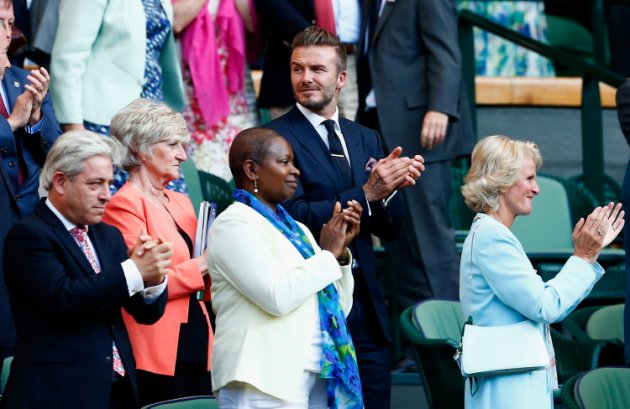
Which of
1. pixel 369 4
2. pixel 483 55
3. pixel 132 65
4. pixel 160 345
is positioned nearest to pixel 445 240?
pixel 369 4

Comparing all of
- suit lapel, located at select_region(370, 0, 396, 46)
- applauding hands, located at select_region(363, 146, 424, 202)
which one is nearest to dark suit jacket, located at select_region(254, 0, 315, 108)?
suit lapel, located at select_region(370, 0, 396, 46)

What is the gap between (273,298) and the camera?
4586mm

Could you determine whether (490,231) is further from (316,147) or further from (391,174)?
(316,147)

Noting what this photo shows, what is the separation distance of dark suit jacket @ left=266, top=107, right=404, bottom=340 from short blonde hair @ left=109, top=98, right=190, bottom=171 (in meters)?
0.41

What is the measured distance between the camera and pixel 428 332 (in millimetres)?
5875

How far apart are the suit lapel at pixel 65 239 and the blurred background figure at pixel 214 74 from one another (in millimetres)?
2745

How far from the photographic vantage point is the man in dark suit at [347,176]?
550 cm

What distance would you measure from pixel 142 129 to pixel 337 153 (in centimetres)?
77

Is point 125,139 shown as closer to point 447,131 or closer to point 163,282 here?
point 163,282

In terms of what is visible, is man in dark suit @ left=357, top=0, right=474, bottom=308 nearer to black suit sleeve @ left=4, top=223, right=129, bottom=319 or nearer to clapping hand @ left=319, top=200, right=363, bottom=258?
clapping hand @ left=319, top=200, right=363, bottom=258

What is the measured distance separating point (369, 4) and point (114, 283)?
3112 mm

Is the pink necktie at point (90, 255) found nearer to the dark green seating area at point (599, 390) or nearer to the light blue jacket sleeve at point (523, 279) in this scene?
the light blue jacket sleeve at point (523, 279)

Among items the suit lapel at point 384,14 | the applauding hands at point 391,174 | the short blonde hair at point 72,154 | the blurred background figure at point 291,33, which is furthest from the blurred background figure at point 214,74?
the short blonde hair at point 72,154

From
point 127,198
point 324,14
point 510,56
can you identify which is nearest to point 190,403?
point 127,198
